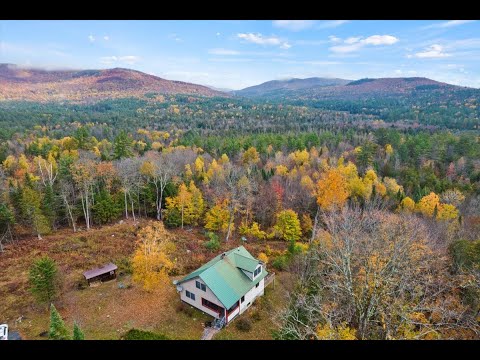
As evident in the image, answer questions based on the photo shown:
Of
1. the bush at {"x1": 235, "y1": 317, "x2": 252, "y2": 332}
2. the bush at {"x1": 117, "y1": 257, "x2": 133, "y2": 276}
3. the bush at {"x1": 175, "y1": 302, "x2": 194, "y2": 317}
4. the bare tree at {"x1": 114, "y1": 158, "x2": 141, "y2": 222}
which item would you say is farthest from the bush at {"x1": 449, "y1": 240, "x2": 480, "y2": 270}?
the bare tree at {"x1": 114, "y1": 158, "x2": 141, "y2": 222}

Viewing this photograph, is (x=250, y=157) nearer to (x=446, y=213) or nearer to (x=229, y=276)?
(x=446, y=213)

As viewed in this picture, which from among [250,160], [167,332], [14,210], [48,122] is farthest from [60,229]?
[48,122]

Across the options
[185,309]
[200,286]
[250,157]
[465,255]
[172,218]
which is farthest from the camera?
[250,157]

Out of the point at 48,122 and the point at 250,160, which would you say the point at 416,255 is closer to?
the point at 250,160

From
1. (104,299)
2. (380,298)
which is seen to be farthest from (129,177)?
(380,298)

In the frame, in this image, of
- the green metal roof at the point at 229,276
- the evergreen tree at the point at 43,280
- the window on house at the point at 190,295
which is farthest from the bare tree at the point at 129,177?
the green metal roof at the point at 229,276
